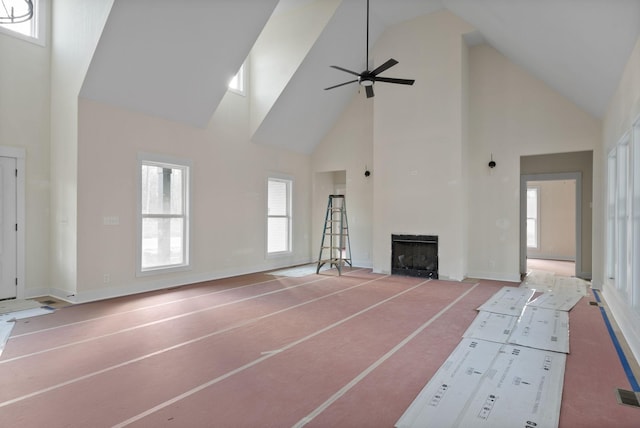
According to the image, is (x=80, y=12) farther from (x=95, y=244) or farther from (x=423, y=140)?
(x=423, y=140)

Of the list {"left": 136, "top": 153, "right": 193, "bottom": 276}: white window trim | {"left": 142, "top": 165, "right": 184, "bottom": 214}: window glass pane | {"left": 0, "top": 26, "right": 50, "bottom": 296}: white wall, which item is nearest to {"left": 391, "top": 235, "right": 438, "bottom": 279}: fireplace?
{"left": 136, "top": 153, "right": 193, "bottom": 276}: white window trim

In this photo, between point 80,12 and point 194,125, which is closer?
point 80,12

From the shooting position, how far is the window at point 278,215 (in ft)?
27.6

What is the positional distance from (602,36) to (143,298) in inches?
257

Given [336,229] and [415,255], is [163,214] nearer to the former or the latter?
[336,229]

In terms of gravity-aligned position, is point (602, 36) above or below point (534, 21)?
below

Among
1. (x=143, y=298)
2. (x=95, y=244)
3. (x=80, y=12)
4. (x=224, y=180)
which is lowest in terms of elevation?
(x=143, y=298)

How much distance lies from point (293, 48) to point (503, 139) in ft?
14.9

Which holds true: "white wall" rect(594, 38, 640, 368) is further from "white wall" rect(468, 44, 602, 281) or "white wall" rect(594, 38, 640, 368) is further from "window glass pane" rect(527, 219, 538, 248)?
"window glass pane" rect(527, 219, 538, 248)

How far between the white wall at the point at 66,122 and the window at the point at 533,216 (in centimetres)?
1113

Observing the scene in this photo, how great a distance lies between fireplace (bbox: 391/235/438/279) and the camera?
23.5 ft

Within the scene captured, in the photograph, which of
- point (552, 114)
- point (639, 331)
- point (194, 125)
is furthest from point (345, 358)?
point (552, 114)

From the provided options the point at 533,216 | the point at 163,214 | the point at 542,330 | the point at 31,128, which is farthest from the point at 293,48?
the point at 533,216

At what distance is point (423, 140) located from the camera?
728 centimetres
